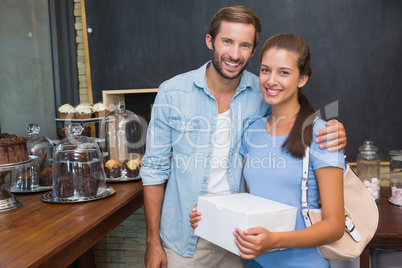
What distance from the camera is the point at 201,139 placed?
4.81ft

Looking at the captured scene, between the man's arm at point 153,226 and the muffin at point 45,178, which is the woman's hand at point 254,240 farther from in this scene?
the muffin at point 45,178

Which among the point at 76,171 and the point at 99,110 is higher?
the point at 99,110

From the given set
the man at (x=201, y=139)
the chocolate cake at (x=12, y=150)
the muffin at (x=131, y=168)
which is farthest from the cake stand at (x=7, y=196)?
the muffin at (x=131, y=168)

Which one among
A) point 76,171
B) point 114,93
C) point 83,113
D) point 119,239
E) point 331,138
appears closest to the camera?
point 331,138

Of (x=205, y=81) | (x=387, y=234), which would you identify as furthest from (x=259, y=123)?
(x=387, y=234)

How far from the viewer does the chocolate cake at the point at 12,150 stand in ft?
4.49

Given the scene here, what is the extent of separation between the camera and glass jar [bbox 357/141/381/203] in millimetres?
1975

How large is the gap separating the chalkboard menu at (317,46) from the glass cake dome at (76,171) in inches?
38.3

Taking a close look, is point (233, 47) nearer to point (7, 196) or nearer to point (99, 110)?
point (7, 196)

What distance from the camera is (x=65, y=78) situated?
8.88 feet

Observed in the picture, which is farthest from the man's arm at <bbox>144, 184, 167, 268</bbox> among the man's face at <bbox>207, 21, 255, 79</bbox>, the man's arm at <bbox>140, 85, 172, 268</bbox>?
the man's face at <bbox>207, 21, 255, 79</bbox>

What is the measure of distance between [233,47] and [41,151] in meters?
1.14

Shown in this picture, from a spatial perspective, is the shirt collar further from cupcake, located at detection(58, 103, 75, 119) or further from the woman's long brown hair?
cupcake, located at detection(58, 103, 75, 119)

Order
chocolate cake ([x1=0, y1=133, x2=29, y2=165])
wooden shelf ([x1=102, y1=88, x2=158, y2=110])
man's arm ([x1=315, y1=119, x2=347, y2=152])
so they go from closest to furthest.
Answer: man's arm ([x1=315, y1=119, x2=347, y2=152]) < chocolate cake ([x1=0, y1=133, x2=29, y2=165]) < wooden shelf ([x1=102, y1=88, x2=158, y2=110])
